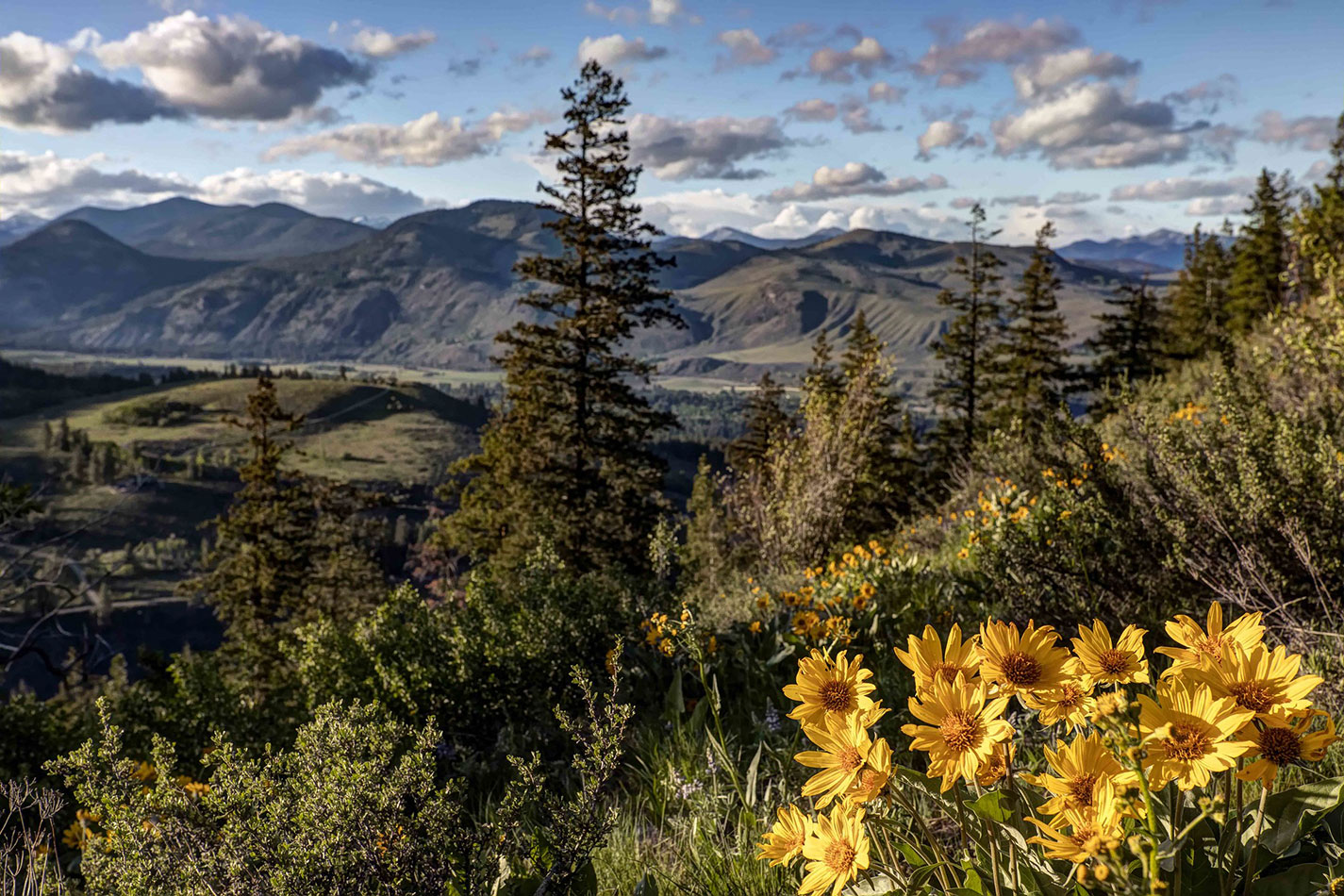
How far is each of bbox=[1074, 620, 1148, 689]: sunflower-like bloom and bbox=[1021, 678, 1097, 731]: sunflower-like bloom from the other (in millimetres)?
30

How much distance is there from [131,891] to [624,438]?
53.0ft

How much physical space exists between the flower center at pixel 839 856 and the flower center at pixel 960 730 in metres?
0.25

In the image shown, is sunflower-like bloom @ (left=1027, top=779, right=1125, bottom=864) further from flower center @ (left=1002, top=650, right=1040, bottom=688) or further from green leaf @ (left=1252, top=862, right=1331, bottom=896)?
green leaf @ (left=1252, top=862, right=1331, bottom=896)

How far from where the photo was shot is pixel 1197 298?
105 ft

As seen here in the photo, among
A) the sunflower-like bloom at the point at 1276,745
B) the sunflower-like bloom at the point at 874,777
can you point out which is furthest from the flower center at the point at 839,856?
the sunflower-like bloom at the point at 1276,745

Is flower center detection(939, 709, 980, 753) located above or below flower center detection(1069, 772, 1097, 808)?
above

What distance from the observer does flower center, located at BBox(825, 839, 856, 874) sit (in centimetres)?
136

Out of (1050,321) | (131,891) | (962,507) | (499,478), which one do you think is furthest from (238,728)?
(1050,321)

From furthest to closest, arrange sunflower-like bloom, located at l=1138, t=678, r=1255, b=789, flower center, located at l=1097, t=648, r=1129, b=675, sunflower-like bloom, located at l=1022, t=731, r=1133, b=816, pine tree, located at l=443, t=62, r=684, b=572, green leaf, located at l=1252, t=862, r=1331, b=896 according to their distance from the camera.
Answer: pine tree, located at l=443, t=62, r=684, b=572 < green leaf, located at l=1252, t=862, r=1331, b=896 < flower center, located at l=1097, t=648, r=1129, b=675 < sunflower-like bloom, located at l=1022, t=731, r=1133, b=816 < sunflower-like bloom, located at l=1138, t=678, r=1255, b=789

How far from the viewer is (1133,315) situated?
102 ft

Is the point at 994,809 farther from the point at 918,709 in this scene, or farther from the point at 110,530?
the point at 110,530

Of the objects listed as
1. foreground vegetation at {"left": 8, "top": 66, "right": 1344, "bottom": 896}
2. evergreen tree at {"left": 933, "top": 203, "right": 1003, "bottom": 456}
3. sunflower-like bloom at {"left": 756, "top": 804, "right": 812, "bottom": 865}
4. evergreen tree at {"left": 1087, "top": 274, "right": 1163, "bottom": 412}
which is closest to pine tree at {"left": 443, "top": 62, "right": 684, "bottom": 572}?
foreground vegetation at {"left": 8, "top": 66, "right": 1344, "bottom": 896}

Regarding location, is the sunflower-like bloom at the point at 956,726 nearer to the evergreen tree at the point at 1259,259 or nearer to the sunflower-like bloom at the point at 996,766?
the sunflower-like bloom at the point at 996,766

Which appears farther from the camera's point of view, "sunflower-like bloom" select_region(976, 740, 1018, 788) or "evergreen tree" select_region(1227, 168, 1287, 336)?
"evergreen tree" select_region(1227, 168, 1287, 336)
